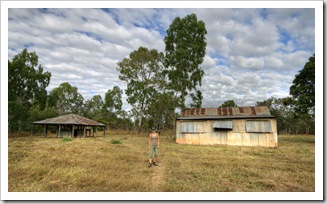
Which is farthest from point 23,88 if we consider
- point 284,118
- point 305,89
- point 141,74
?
point 284,118

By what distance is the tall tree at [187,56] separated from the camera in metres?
26.4

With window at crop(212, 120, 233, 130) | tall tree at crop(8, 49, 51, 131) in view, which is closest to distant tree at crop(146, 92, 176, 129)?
window at crop(212, 120, 233, 130)

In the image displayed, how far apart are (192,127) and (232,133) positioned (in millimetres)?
3734

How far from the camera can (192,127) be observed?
66.3 ft

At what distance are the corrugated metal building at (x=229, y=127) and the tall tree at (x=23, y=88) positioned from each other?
26.1 m

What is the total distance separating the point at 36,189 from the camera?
5309 mm

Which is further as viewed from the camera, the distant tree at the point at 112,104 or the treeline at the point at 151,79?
the distant tree at the point at 112,104

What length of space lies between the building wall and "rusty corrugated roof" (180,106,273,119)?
64 centimetres

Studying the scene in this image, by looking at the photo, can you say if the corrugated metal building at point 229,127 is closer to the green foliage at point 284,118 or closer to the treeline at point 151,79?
the treeline at point 151,79

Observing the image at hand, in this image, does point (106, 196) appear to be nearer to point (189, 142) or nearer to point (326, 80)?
point (326, 80)

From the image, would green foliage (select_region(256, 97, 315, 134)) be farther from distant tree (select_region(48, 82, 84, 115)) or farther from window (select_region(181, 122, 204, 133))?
distant tree (select_region(48, 82, 84, 115))

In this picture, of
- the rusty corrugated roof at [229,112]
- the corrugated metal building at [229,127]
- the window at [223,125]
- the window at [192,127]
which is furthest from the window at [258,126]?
the window at [192,127]

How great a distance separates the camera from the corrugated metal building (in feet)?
59.4
